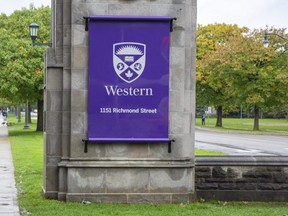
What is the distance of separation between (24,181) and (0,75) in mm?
25724

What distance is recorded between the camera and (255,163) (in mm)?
12023

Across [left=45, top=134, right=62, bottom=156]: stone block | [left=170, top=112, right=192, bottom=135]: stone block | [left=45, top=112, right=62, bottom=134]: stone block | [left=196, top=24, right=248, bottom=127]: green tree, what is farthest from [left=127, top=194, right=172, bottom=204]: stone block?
[left=196, top=24, right=248, bottom=127]: green tree

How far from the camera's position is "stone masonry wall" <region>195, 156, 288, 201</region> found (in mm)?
11992

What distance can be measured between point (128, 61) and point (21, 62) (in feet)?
98.2

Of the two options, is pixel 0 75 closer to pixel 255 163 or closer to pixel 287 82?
pixel 287 82

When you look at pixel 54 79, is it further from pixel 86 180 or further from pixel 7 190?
pixel 7 190

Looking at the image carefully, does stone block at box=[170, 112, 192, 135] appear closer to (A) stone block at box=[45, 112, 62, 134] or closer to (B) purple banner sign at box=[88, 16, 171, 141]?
(B) purple banner sign at box=[88, 16, 171, 141]

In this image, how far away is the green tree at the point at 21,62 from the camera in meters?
39.6

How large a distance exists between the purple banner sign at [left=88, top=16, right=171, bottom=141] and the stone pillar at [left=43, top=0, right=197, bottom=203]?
0.14 m

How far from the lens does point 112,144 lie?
11430 mm

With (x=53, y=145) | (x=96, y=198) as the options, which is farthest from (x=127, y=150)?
(x=53, y=145)

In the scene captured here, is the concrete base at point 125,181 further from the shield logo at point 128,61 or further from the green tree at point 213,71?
the green tree at point 213,71

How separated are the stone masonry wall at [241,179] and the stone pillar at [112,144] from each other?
51 cm

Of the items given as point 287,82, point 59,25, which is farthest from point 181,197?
point 287,82
